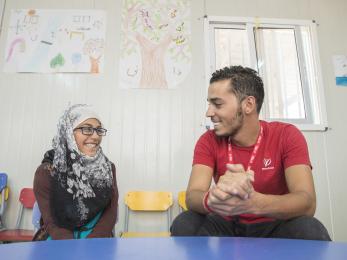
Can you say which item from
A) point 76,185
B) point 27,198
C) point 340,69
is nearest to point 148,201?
point 76,185

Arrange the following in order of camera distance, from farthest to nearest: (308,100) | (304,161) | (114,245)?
(308,100) → (304,161) → (114,245)

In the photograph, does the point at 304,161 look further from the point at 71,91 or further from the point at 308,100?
the point at 71,91

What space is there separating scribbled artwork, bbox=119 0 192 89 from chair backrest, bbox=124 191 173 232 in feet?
3.01

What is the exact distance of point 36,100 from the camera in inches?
100

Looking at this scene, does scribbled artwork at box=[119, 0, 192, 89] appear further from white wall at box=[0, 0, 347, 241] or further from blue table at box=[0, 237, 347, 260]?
blue table at box=[0, 237, 347, 260]

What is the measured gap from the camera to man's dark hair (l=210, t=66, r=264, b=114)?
4.43 ft

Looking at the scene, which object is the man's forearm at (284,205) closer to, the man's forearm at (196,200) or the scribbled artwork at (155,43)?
the man's forearm at (196,200)

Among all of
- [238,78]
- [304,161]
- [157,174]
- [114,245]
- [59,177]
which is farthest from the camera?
[157,174]

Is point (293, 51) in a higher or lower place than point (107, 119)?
higher

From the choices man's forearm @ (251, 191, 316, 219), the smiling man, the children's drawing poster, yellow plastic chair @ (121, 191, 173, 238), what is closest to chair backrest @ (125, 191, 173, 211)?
yellow plastic chair @ (121, 191, 173, 238)

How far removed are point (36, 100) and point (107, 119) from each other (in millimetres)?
640

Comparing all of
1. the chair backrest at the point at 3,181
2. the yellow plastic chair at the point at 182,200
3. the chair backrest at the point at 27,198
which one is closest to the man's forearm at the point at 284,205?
the yellow plastic chair at the point at 182,200

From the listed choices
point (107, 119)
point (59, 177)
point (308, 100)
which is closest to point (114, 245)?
point (59, 177)

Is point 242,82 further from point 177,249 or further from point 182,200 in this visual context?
point 182,200
